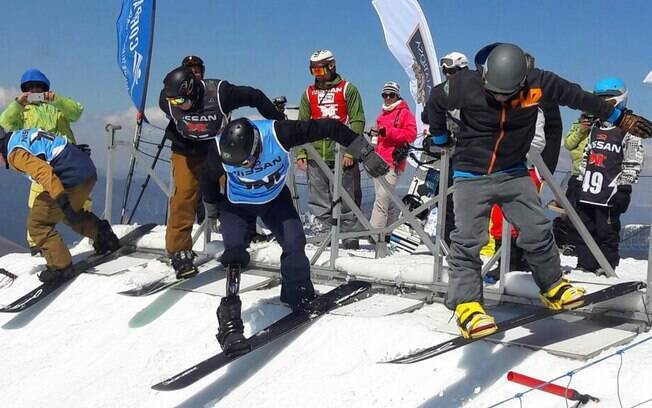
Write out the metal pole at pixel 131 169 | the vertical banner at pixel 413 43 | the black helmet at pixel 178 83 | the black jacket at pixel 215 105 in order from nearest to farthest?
1. the black helmet at pixel 178 83
2. the black jacket at pixel 215 105
3. the metal pole at pixel 131 169
4. the vertical banner at pixel 413 43

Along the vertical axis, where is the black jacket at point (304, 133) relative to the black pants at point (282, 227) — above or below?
above

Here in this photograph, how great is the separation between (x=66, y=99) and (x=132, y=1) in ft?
7.44

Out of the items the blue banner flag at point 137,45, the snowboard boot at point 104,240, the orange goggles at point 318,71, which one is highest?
the blue banner flag at point 137,45

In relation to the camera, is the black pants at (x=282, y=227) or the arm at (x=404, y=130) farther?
the arm at (x=404, y=130)

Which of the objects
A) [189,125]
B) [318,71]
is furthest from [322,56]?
[189,125]

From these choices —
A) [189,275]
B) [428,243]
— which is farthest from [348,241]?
[428,243]

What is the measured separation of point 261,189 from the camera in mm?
5059

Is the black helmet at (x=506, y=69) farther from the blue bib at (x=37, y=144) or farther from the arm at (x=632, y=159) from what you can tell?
the blue bib at (x=37, y=144)

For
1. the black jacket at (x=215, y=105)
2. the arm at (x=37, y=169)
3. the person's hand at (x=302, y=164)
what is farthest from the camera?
the person's hand at (x=302, y=164)

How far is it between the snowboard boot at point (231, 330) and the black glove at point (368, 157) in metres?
1.39

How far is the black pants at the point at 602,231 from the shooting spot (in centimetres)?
635

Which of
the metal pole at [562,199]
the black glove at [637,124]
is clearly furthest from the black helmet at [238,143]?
the black glove at [637,124]

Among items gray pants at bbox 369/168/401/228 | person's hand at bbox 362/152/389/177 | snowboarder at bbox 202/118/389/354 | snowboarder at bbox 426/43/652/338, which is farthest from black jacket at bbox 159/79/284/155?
Answer: snowboarder at bbox 426/43/652/338

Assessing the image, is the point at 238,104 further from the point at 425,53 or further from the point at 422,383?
the point at 425,53
